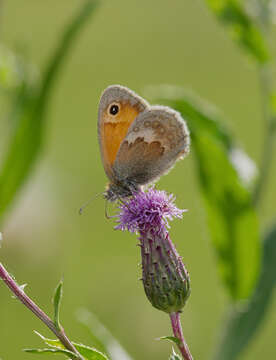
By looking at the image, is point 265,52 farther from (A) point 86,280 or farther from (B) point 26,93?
(A) point 86,280

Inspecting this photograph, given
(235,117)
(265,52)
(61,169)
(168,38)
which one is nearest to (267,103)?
(265,52)

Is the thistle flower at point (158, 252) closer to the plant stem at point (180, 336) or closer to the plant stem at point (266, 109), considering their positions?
the plant stem at point (180, 336)

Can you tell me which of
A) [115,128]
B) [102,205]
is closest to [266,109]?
[115,128]

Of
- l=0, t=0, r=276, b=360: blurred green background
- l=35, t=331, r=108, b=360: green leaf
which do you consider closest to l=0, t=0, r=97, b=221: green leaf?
l=0, t=0, r=276, b=360: blurred green background

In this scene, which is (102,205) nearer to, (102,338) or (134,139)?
(102,338)

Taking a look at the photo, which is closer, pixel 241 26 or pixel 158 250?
pixel 158 250

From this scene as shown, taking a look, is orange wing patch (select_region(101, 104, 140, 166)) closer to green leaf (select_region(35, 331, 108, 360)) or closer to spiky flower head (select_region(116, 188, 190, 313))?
spiky flower head (select_region(116, 188, 190, 313))
